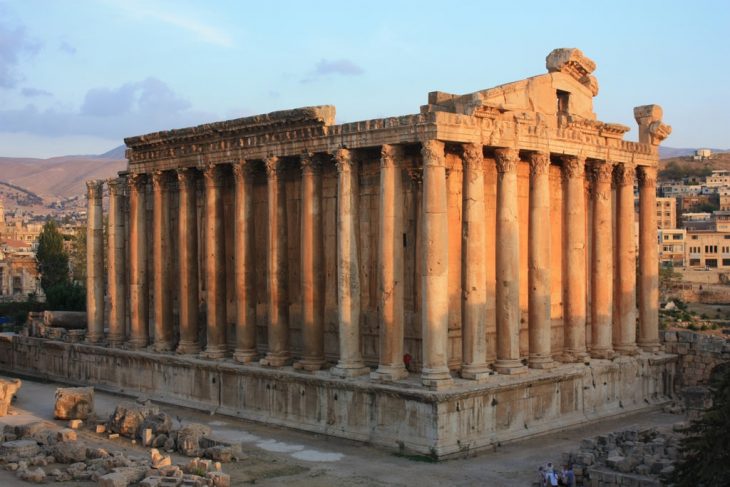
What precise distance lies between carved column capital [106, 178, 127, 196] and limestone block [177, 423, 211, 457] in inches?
628

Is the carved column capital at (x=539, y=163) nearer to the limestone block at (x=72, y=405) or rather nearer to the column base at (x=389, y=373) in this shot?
the column base at (x=389, y=373)

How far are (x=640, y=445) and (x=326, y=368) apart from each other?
10271 millimetres

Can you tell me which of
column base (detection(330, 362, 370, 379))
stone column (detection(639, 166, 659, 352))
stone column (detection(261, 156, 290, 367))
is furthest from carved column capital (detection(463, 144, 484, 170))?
stone column (detection(639, 166, 659, 352))

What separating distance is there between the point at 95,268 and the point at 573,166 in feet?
68.7

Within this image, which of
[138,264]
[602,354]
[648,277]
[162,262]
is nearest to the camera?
[602,354]

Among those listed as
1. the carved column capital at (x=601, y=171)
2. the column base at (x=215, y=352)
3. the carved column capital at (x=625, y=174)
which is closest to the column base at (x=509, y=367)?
the carved column capital at (x=601, y=171)

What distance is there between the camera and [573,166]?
29422 millimetres

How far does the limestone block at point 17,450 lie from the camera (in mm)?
23234

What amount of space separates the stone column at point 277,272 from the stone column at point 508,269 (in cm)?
734

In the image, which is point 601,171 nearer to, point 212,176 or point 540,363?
point 540,363

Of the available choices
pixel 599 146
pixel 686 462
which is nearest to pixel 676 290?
pixel 599 146

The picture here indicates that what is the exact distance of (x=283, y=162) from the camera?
98.1 feet

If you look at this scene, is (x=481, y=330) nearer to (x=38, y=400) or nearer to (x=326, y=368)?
(x=326, y=368)

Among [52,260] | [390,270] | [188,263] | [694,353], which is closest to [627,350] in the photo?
[694,353]
